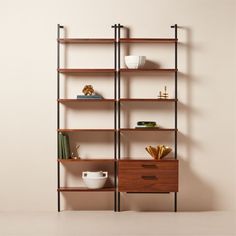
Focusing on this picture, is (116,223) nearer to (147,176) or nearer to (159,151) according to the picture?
(147,176)

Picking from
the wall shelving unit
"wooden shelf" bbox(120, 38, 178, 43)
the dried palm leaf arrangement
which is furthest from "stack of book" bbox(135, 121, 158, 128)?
"wooden shelf" bbox(120, 38, 178, 43)

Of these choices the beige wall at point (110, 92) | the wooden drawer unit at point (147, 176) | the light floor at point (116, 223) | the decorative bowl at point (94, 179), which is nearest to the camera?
the light floor at point (116, 223)

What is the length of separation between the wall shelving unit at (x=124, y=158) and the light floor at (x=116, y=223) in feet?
0.86

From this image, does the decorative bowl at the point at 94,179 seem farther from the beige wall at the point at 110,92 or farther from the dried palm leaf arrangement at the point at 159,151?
the dried palm leaf arrangement at the point at 159,151

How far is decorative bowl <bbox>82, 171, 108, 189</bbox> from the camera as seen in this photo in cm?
496

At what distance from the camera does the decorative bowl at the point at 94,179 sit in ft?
16.3

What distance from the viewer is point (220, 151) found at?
17.1 ft

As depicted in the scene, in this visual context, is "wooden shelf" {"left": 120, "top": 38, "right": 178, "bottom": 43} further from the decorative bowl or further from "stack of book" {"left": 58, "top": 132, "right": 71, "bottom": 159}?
the decorative bowl

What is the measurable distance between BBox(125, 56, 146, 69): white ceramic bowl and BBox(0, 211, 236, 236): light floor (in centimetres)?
161

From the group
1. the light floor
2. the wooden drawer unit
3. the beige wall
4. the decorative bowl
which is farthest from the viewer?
the beige wall

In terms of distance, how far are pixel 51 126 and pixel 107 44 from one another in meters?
1.13

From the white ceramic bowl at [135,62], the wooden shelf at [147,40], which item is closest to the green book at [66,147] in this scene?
the white ceramic bowl at [135,62]
